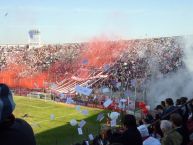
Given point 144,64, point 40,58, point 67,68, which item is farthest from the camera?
point 40,58

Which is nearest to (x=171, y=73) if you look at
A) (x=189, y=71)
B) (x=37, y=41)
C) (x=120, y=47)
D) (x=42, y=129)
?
(x=189, y=71)

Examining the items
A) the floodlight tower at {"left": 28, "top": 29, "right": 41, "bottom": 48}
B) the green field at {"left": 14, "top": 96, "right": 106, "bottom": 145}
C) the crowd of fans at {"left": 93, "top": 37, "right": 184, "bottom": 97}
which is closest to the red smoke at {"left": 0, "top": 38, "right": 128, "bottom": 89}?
the crowd of fans at {"left": 93, "top": 37, "right": 184, "bottom": 97}

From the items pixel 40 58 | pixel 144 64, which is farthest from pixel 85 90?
pixel 40 58

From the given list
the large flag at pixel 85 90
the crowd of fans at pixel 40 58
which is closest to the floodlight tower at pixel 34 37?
the crowd of fans at pixel 40 58

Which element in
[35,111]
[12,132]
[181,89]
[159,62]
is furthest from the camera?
[159,62]

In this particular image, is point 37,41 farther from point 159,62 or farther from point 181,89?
point 181,89

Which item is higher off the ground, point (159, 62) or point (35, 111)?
point (159, 62)

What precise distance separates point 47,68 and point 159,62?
16.6 meters

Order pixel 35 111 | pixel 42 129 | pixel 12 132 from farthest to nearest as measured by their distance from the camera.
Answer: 1. pixel 35 111
2. pixel 42 129
3. pixel 12 132

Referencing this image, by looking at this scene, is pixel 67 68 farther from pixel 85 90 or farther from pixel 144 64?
A: pixel 85 90

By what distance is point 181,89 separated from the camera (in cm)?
2383

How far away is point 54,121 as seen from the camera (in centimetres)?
2253

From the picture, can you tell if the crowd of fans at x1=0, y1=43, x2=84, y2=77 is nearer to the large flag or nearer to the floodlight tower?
the floodlight tower

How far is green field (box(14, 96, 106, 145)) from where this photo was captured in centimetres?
1769
